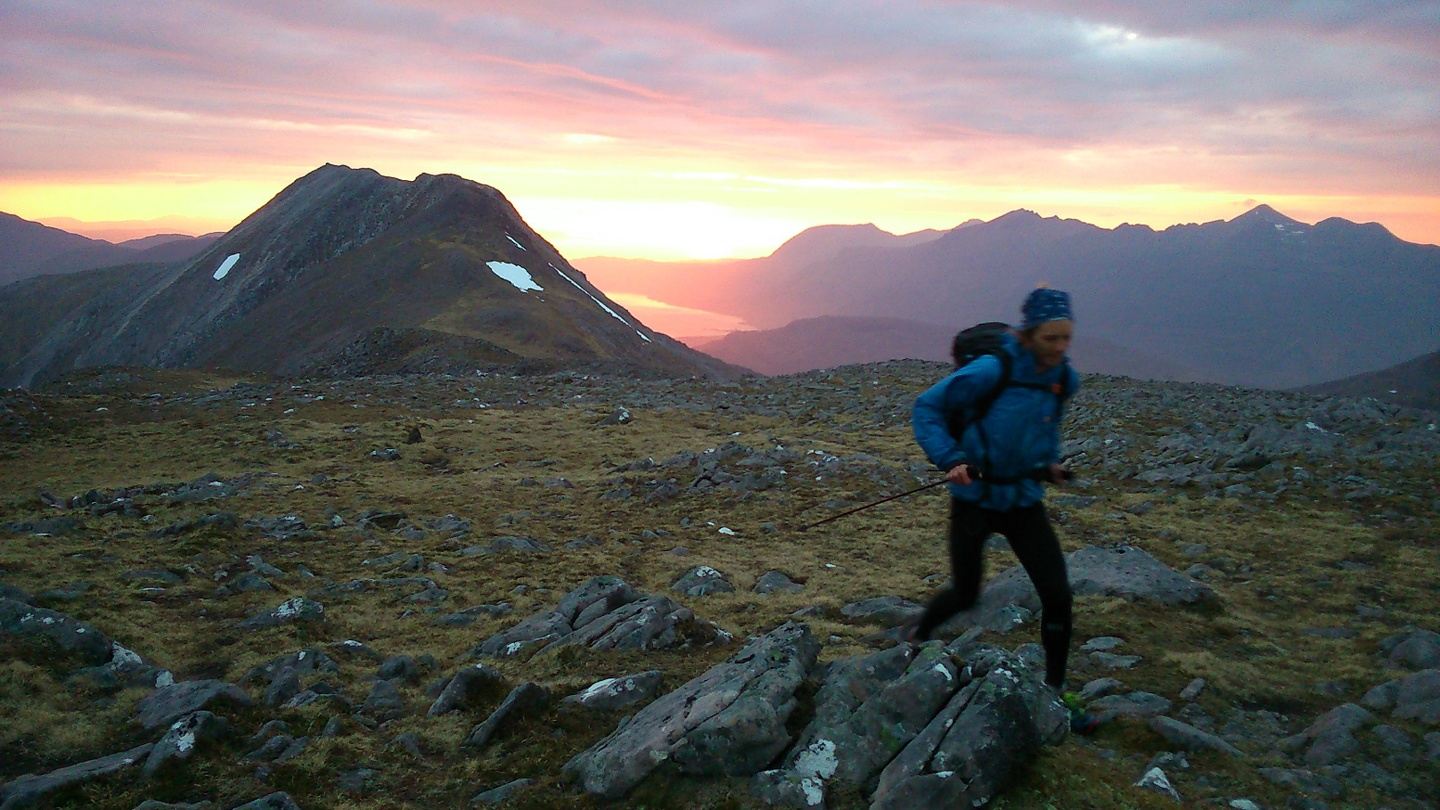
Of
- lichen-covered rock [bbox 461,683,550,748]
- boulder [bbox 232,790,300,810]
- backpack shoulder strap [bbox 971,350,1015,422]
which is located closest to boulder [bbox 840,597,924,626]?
backpack shoulder strap [bbox 971,350,1015,422]

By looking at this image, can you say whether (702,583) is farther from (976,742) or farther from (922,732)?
(976,742)

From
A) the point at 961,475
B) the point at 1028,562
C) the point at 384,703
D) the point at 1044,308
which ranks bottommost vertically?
the point at 384,703

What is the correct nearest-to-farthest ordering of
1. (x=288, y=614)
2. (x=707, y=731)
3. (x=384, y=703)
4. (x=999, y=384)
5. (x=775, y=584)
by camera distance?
A: (x=707, y=731), (x=999, y=384), (x=384, y=703), (x=288, y=614), (x=775, y=584)

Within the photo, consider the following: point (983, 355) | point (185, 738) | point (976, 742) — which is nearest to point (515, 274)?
point (185, 738)

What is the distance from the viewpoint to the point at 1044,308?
21.8ft

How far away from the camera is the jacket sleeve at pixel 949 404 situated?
6586 millimetres

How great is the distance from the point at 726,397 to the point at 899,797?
29151 millimetres

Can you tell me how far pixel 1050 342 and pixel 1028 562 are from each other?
74.5 inches

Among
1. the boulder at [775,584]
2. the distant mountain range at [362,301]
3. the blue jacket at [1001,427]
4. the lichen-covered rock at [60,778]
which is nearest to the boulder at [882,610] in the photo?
the boulder at [775,584]

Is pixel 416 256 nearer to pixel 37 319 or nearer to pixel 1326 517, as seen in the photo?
pixel 1326 517

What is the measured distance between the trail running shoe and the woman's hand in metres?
2.06

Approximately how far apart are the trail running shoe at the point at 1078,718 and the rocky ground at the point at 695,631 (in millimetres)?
226

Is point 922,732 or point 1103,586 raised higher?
point 922,732

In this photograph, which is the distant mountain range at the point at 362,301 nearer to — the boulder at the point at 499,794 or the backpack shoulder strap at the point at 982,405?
the backpack shoulder strap at the point at 982,405
